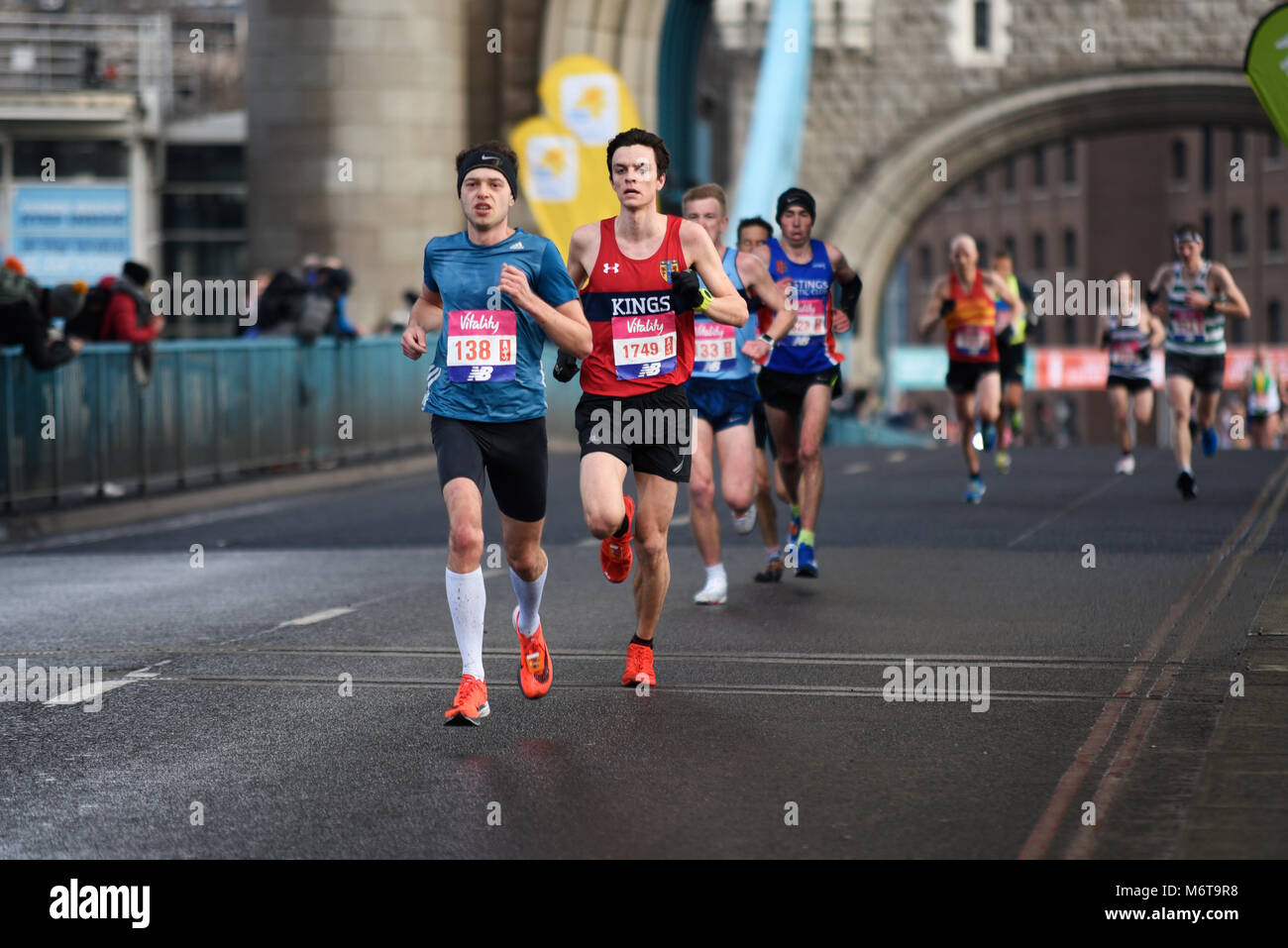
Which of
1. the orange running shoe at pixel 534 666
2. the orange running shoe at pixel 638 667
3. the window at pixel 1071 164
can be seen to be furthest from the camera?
the window at pixel 1071 164

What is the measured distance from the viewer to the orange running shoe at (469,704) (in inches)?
271

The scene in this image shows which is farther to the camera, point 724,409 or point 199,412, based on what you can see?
point 199,412

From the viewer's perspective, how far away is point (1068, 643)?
8.62 metres

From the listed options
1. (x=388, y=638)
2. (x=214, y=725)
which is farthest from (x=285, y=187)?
(x=214, y=725)

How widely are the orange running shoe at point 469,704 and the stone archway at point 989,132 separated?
3561 centimetres

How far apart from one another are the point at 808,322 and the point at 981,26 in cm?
3255

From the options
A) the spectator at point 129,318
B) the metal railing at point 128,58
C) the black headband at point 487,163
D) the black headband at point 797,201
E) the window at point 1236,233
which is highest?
the metal railing at point 128,58

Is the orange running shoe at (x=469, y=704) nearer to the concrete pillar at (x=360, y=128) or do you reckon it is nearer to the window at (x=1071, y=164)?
the concrete pillar at (x=360, y=128)

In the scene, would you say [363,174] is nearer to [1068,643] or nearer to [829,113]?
[829,113]

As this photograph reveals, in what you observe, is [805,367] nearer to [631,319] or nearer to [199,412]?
[631,319]

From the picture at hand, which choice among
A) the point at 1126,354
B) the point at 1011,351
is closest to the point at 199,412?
the point at 1011,351

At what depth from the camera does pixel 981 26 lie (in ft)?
138

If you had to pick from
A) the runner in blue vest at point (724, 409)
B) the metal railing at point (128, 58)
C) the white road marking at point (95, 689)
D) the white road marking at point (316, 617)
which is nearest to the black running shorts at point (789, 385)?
the runner in blue vest at point (724, 409)

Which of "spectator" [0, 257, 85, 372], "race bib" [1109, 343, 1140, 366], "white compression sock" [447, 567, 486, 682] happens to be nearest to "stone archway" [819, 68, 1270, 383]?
"race bib" [1109, 343, 1140, 366]
